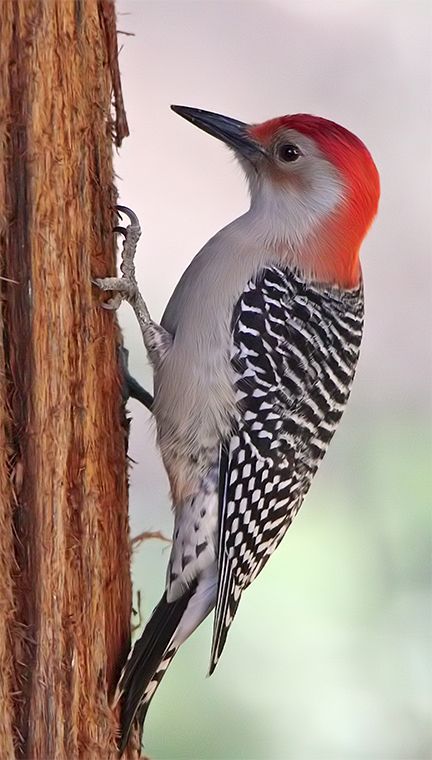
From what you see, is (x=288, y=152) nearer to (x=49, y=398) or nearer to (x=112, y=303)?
(x=112, y=303)

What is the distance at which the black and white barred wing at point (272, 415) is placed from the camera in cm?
266

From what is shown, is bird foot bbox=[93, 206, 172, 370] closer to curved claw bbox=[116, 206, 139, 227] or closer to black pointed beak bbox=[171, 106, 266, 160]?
curved claw bbox=[116, 206, 139, 227]

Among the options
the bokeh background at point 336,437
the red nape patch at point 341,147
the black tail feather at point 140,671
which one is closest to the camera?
the black tail feather at point 140,671

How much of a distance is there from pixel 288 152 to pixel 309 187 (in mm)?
114

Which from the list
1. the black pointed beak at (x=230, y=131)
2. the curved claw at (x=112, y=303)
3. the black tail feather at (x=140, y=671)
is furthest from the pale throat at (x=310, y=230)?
the black tail feather at (x=140, y=671)

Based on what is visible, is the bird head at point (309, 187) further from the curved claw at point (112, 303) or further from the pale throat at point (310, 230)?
the curved claw at point (112, 303)

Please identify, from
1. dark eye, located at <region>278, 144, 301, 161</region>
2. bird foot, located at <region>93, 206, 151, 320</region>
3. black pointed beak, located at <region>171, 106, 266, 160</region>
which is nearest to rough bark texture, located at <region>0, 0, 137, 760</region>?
bird foot, located at <region>93, 206, 151, 320</region>

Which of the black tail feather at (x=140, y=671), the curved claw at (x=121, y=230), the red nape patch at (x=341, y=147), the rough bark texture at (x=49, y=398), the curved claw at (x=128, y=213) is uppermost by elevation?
the red nape patch at (x=341, y=147)

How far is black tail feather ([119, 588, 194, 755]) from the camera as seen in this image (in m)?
2.51

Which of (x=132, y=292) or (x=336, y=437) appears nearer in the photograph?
(x=132, y=292)

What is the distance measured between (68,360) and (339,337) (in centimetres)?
86

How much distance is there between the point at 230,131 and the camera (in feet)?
9.77

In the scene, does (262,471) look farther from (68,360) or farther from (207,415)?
(68,360)

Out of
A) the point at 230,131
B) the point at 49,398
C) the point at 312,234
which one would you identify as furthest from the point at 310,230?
the point at 49,398
